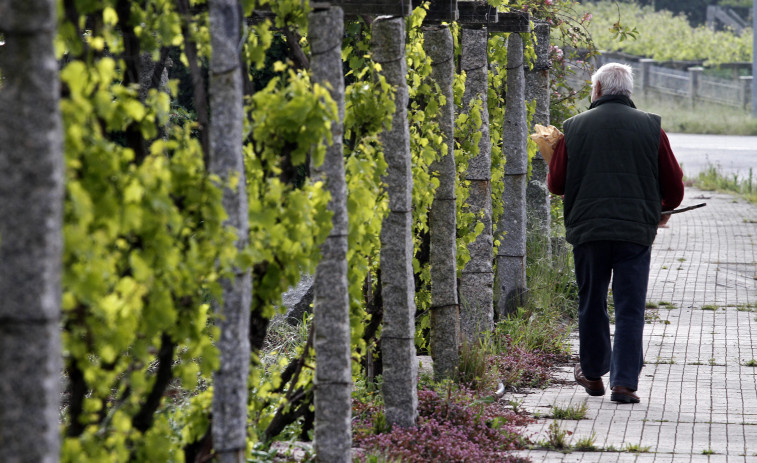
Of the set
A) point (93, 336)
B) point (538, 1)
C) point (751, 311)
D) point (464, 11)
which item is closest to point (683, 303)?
point (751, 311)

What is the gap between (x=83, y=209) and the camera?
6.45 ft

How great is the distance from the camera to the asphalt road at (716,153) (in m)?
18.5

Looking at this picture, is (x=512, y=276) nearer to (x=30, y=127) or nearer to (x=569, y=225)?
(x=569, y=225)

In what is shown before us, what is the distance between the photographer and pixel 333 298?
12.5 ft

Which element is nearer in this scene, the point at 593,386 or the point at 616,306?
the point at 616,306

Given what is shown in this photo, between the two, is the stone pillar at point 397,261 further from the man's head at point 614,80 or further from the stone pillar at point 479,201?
the stone pillar at point 479,201

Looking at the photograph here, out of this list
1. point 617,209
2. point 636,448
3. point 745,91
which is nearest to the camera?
point 636,448

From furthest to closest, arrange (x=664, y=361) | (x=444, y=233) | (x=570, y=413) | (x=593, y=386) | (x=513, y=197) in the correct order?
(x=513, y=197)
(x=664, y=361)
(x=593, y=386)
(x=444, y=233)
(x=570, y=413)

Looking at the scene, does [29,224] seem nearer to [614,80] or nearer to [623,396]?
[623,396]

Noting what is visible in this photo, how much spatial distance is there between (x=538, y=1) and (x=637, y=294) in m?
4.43

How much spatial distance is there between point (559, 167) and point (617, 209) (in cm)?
46

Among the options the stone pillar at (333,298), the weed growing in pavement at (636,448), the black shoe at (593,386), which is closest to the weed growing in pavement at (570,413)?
the black shoe at (593,386)

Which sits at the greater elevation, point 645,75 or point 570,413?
point 645,75

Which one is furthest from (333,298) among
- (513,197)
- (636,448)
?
(513,197)
